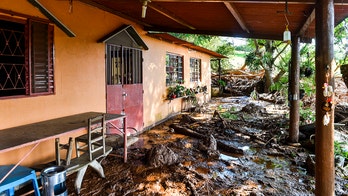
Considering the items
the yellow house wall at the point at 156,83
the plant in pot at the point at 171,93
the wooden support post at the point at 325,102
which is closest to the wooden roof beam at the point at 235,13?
the wooden support post at the point at 325,102

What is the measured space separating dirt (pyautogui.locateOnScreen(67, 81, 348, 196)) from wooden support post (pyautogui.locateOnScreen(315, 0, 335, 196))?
64 cm

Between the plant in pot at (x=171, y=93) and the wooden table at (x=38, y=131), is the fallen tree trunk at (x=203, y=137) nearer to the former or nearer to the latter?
the plant in pot at (x=171, y=93)

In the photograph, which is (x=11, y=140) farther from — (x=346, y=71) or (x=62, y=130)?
(x=346, y=71)

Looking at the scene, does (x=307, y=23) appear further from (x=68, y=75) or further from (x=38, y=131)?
(x=38, y=131)

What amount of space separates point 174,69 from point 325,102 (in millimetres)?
6615

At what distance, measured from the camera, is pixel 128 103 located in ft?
19.2

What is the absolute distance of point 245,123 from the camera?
7.40 metres

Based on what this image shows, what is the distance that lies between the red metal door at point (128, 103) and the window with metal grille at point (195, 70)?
194 inches

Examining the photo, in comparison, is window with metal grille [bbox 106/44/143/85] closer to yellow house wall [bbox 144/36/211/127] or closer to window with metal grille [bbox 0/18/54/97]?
yellow house wall [bbox 144/36/211/127]

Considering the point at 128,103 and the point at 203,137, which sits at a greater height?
the point at 128,103

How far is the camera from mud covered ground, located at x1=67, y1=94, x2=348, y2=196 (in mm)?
3266

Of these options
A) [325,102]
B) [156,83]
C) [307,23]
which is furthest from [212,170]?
[156,83]

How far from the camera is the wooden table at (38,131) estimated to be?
2.43 meters

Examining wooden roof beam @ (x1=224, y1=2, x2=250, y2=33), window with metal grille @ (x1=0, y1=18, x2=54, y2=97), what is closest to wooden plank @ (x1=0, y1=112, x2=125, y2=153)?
window with metal grille @ (x1=0, y1=18, x2=54, y2=97)
